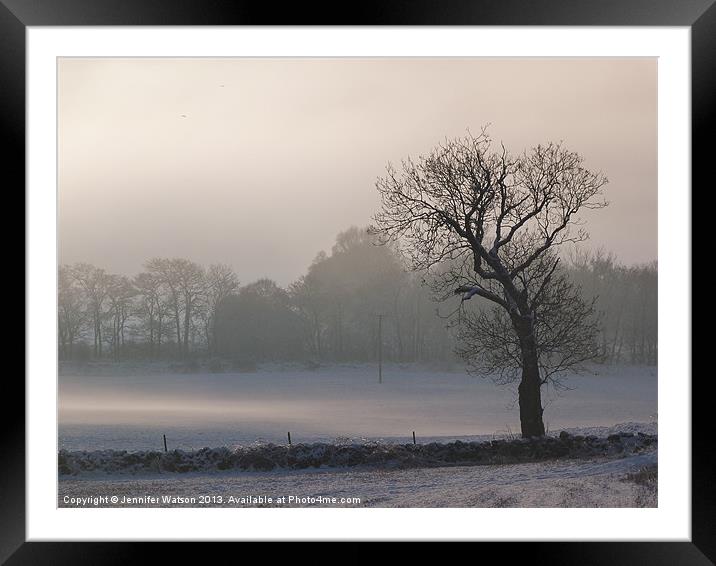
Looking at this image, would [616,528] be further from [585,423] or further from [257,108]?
[257,108]

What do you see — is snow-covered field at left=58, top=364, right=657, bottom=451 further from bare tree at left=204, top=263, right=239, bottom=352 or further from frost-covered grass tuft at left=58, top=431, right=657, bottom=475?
bare tree at left=204, top=263, right=239, bottom=352

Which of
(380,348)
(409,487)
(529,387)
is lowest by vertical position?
(409,487)

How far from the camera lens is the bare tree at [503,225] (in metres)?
5.12

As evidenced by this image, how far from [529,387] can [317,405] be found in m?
1.53

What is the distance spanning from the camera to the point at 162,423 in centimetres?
521

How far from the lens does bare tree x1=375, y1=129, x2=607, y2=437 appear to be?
512 cm

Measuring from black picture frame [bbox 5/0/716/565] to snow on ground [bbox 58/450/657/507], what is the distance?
846mm
